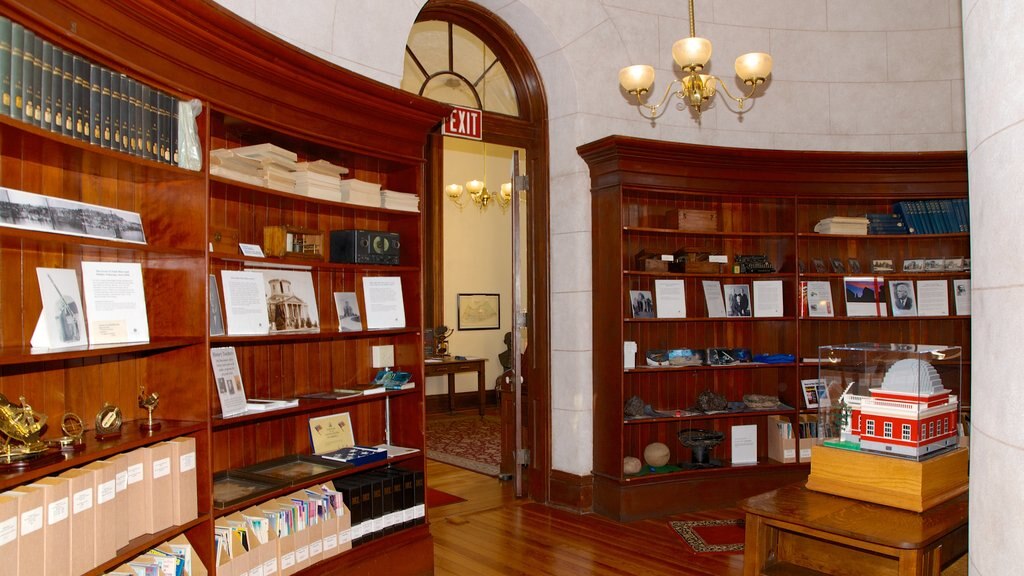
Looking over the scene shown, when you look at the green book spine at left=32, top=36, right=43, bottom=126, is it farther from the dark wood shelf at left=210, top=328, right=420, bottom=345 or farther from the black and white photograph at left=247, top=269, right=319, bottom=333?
the black and white photograph at left=247, top=269, right=319, bottom=333

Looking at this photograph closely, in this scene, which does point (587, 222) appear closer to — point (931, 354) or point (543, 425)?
point (543, 425)

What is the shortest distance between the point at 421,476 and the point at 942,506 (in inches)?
96.8

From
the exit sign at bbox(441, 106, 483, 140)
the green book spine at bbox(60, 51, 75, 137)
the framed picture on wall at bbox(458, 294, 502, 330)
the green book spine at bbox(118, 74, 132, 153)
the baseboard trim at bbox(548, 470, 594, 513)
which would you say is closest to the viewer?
the green book spine at bbox(60, 51, 75, 137)

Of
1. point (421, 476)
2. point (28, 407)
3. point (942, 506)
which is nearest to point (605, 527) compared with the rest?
point (421, 476)

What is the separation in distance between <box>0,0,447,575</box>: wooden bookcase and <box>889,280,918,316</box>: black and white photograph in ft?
12.7

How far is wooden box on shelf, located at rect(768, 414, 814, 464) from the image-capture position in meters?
5.46

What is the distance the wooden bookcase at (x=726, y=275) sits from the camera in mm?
5094

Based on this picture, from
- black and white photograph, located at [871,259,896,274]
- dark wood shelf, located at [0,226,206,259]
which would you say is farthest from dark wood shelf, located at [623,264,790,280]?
dark wood shelf, located at [0,226,206,259]

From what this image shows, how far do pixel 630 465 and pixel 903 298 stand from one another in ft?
8.40

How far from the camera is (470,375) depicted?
A: 10.1 metres

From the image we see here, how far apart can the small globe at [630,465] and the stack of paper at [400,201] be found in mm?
2392

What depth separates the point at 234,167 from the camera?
3.08 m

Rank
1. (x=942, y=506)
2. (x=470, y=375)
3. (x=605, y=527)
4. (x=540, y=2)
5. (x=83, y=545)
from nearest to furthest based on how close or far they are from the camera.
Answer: (x=83, y=545)
(x=942, y=506)
(x=605, y=527)
(x=540, y=2)
(x=470, y=375)

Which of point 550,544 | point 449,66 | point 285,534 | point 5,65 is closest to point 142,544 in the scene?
point 285,534
